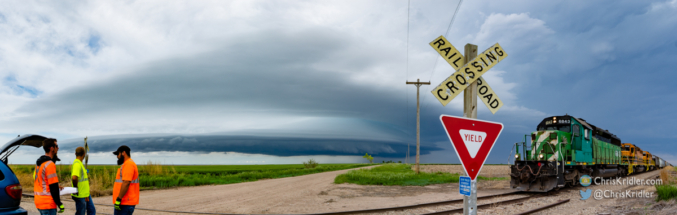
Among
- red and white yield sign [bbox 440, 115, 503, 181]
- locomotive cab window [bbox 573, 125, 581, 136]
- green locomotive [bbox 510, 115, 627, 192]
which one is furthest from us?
A: locomotive cab window [bbox 573, 125, 581, 136]

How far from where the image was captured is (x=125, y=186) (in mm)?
5961

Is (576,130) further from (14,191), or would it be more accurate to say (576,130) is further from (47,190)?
(14,191)

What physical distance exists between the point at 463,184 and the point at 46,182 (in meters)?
6.37

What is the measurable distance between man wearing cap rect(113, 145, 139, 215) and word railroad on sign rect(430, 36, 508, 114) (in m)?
4.95

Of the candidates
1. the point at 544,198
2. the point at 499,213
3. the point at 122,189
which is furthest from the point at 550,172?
the point at 122,189

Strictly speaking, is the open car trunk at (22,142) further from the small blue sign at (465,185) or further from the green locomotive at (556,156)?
the green locomotive at (556,156)

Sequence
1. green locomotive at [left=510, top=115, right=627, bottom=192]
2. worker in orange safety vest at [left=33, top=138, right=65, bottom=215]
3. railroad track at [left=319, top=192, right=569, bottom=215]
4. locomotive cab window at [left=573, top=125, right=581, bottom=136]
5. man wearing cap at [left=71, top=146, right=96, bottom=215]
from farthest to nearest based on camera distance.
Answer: locomotive cab window at [left=573, top=125, right=581, bottom=136] < green locomotive at [left=510, top=115, right=627, bottom=192] < railroad track at [left=319, top=192, right=569, bottom=215] < man wearing cap at [left=71, top=146, right=96, bottom=215] < worker in orange safety vest at [left=33, top=138, right=65, bottom=215]

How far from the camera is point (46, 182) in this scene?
5.98 m

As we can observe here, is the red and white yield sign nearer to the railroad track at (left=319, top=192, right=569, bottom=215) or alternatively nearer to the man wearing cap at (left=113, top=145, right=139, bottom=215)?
the man wearing cap at (left=113, top=145, right=139, bottom=215)

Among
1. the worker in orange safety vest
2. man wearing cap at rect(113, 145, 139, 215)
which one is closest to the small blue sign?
man wearing cap at rect(113, 145, 139, 215)

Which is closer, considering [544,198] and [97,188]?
Answer: [544,198]

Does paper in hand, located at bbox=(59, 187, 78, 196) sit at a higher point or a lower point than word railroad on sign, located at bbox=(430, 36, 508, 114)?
lower

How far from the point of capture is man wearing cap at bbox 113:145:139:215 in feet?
19.6

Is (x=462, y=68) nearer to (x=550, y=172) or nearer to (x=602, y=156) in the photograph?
(x=550, y=172)
